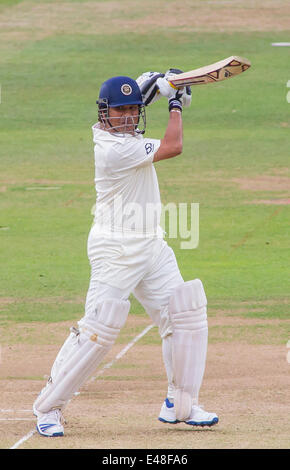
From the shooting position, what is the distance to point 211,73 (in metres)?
7.05

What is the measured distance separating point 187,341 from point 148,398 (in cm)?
117

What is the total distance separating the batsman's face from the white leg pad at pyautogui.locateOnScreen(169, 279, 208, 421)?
1058mm

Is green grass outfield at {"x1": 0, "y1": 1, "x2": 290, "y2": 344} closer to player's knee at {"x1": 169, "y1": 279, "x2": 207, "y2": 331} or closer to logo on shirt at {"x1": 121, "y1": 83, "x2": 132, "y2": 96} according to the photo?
player's knee at {"x1": 169, "y1": 279, "x2": 207, "y2": 331}

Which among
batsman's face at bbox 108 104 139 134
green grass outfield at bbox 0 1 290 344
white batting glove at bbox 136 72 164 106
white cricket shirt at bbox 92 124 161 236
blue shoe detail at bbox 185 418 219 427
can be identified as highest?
white batting glove at bbox 136 72 164 106

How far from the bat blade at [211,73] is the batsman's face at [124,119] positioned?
1.13ft

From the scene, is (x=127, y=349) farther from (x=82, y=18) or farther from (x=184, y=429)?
(x=82, y=18)

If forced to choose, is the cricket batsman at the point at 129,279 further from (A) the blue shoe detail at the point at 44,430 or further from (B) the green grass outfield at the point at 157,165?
(B) the green grass outfield at the point at 157,165

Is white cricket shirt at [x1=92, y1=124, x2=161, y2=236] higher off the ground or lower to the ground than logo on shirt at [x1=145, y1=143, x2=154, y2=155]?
lower

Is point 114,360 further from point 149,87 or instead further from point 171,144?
point 171,144

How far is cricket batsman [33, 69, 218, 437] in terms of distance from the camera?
6.58m

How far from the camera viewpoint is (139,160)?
661cm

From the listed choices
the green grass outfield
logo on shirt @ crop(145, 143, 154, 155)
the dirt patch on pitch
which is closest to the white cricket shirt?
logo on shirt @ crop(145, 143, 154, 155)

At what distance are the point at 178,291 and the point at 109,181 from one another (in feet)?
2.69

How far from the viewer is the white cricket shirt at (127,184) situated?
662cm
